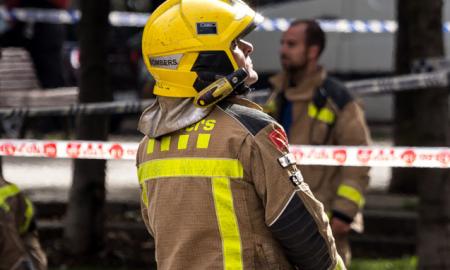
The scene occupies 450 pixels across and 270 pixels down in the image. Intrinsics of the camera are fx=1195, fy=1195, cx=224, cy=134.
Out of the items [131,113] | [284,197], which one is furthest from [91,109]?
[284,197]

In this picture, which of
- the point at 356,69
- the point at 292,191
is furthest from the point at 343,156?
the point at 356,69

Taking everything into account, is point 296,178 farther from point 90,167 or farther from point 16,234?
point 90,167

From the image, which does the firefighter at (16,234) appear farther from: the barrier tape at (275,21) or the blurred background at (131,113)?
the barrier tape at (275,21)

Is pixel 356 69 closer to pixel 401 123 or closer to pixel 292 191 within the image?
pixel 401 123

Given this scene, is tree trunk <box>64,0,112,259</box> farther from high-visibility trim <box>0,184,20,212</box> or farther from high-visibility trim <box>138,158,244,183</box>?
high-visibility trim <box>138,158,244,183</box>

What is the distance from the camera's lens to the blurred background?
7.53m

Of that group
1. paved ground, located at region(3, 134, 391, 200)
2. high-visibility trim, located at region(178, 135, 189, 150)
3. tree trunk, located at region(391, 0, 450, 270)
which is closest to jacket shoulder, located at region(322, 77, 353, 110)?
tree trunk, located at region(391, 0, 450, 270)

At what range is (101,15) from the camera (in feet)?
26.7

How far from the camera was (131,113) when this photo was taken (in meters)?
11.8

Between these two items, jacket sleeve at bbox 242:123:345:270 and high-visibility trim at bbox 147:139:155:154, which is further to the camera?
high-visibility trim at bbox 147:139:155:154

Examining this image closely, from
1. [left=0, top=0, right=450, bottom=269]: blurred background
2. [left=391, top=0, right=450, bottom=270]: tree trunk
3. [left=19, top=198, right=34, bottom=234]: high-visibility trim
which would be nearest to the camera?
[left=19, top=198, right=34, bottom=234]: high-visibility trim

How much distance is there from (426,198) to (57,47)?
8.63 metres

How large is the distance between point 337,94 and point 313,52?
33 centimetres

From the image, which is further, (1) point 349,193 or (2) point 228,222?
(1) point 349,193
